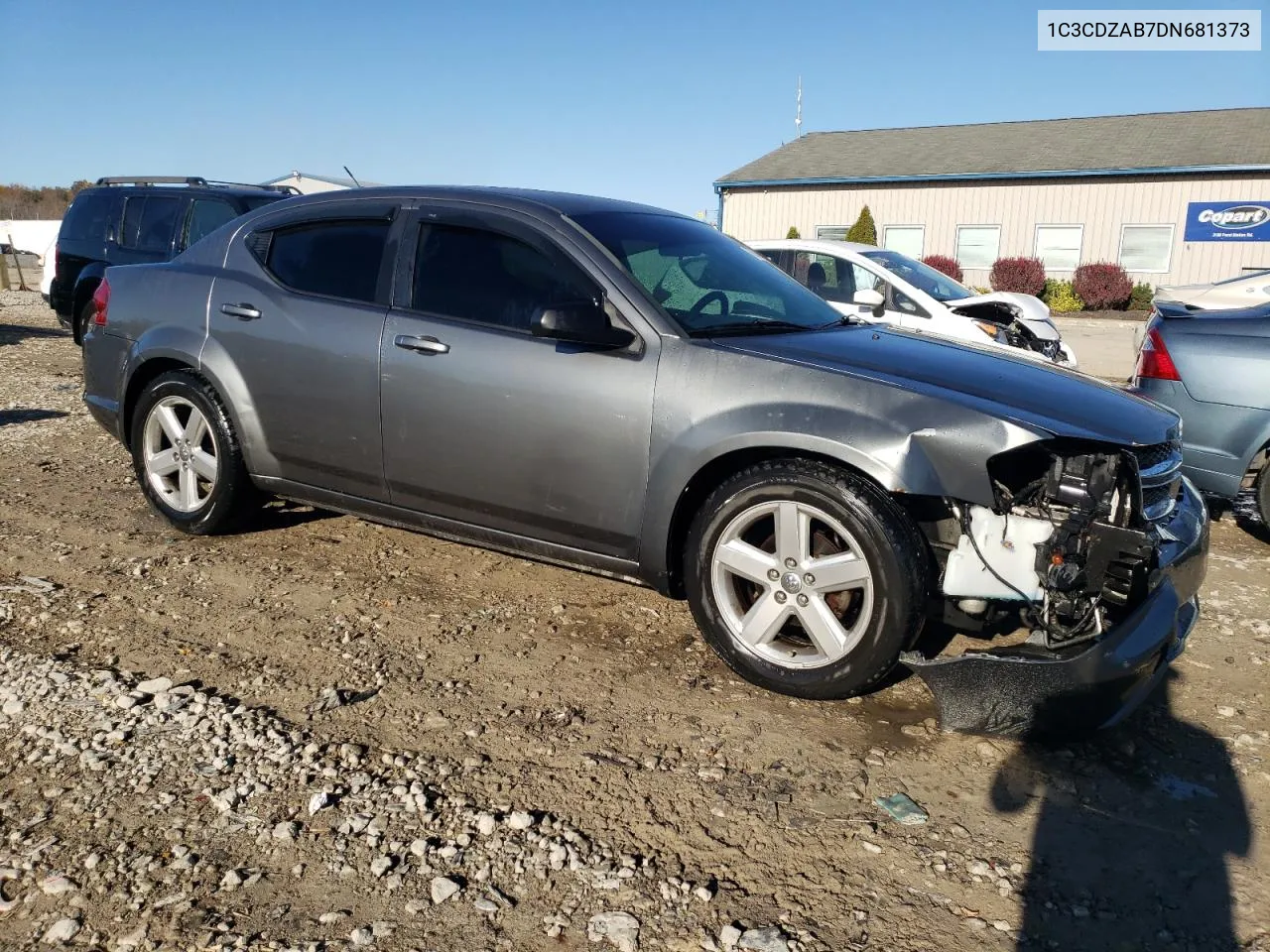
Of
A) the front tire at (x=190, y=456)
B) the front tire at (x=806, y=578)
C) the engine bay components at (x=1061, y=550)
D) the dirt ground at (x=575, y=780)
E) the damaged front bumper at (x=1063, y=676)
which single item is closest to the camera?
the dirt ground at (x=575, y=780)

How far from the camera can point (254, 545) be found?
16.8ft

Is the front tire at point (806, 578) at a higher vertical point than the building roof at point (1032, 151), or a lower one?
lower

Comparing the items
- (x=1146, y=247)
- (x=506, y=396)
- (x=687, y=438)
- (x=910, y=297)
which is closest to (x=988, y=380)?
(x=687, y=438)

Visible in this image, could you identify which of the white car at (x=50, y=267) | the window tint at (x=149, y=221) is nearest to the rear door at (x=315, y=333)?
the window tint at (x=149, y=221)

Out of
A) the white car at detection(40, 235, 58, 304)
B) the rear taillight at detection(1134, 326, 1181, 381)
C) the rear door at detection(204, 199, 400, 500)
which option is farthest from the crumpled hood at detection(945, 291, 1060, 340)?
the white car at detection(40, 235, 58, 304)

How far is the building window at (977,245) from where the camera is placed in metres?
28.8

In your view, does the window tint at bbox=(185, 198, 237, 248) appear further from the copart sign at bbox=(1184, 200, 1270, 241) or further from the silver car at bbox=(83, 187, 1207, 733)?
the copart sign at bbox=(1184, 200, 1270, 241)

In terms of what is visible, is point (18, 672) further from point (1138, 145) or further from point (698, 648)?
point (1138, 145)

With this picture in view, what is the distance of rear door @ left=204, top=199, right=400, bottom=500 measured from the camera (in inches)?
173

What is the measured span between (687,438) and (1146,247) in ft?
90.3

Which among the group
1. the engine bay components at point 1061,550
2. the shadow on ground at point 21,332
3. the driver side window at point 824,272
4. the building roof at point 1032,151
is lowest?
the shadow on ground at point 21,332

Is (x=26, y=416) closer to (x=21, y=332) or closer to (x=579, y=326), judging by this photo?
(x=579, y=326)

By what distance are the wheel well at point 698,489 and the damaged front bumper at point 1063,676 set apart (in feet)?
2.69

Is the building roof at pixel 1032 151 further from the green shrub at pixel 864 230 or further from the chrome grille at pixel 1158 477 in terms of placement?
the chrome grille at pixel 1158 477
